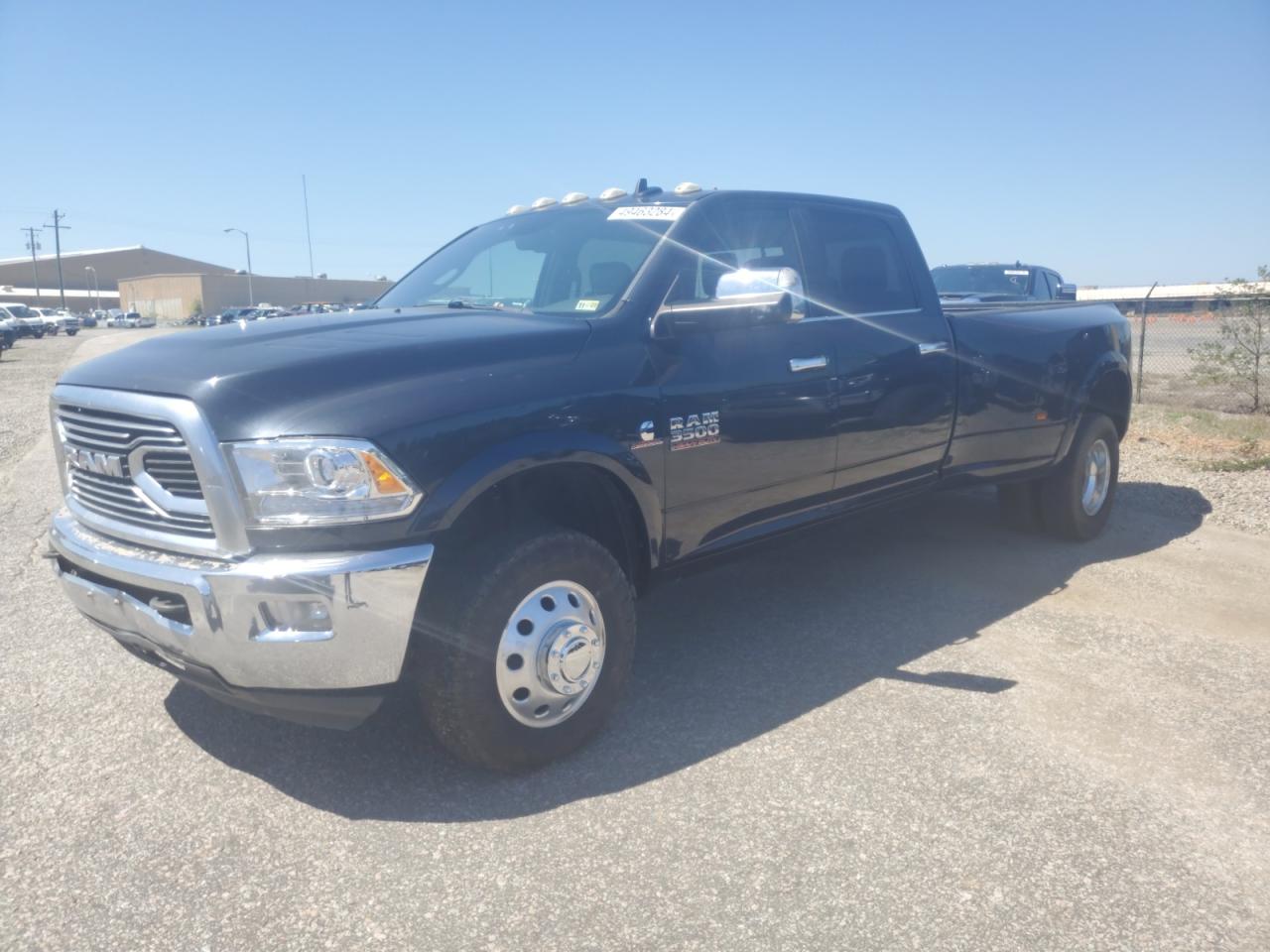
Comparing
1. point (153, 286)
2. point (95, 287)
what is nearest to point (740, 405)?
point (153, 286)

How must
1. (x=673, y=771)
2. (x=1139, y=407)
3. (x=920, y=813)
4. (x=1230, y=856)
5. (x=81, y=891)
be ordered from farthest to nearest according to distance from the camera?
(x=1139, y=407), (x=673, y=771), (x=920, y=813), (x=1230, y=856), (x=81, y=891)

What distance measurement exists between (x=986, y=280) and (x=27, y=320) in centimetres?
5393

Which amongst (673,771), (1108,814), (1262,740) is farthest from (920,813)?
(1262,740)

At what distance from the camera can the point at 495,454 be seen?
300cm

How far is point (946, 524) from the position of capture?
6.79m

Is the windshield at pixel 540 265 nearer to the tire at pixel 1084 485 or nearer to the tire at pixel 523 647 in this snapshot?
the tire at pixel 523 647

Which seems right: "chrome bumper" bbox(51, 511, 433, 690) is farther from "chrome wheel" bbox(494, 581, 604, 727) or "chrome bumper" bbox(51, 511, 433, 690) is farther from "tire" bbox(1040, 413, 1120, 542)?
"tire" bbox(1040, 413, 1120, 542)

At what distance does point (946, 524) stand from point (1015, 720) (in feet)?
10.7

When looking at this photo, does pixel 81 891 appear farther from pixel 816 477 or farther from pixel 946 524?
pixel 946 524

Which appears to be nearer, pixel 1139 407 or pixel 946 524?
pixel 946 524

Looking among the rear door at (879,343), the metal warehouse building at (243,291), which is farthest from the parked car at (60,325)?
the rear door at (879,343)

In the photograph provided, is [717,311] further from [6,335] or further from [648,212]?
[6,335]

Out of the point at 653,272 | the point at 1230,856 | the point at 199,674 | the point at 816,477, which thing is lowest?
the point at 1230,856

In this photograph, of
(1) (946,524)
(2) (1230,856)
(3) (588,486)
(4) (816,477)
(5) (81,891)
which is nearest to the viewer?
(5) (81,891)
